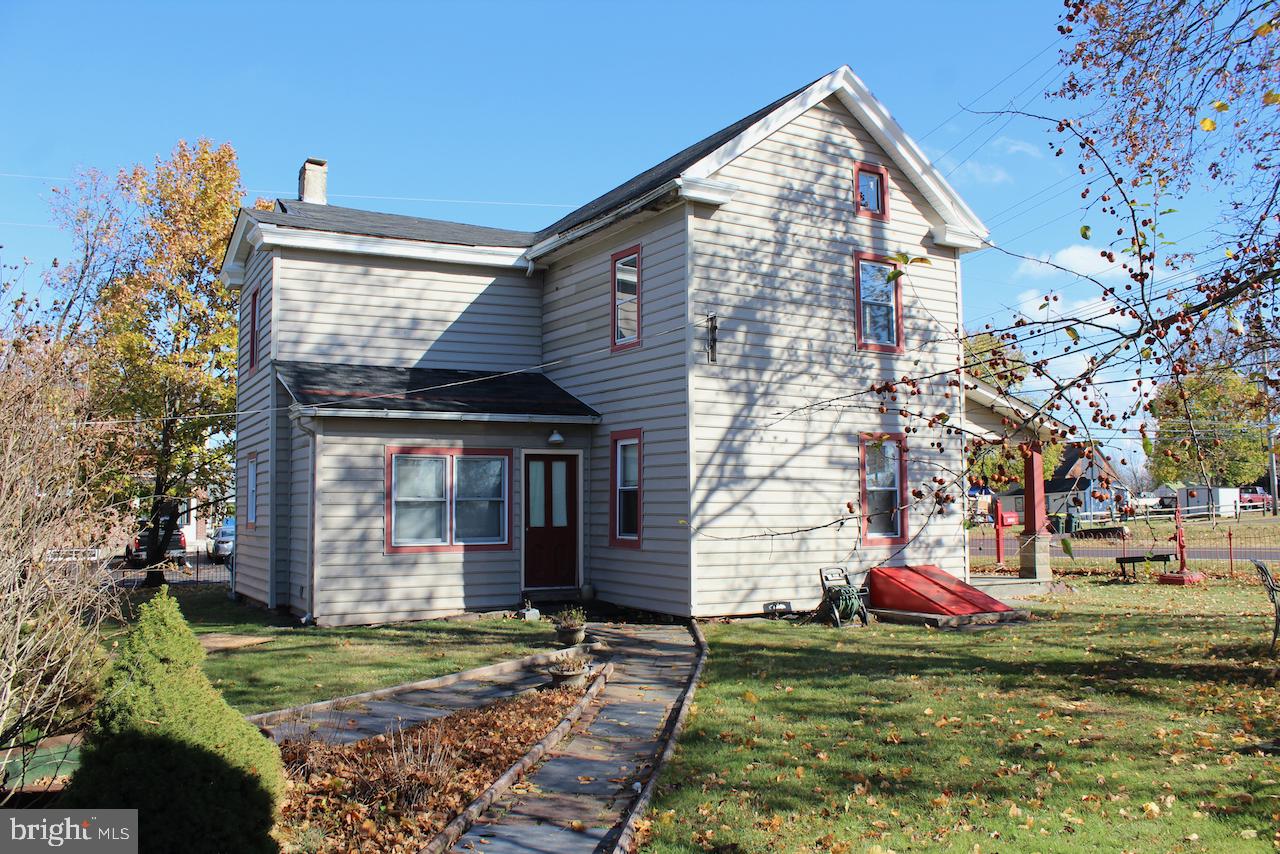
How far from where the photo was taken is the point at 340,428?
14.9 metres

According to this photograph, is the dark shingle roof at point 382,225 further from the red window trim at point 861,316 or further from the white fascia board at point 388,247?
the red window trim at point 861,316

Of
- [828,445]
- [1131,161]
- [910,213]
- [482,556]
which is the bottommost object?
[482,556]

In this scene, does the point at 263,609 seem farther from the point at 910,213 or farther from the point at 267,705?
the point at 910,213

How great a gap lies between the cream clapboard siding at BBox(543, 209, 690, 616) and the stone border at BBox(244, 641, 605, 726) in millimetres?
2609

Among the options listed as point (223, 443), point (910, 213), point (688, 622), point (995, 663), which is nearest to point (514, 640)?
point (688, 622)

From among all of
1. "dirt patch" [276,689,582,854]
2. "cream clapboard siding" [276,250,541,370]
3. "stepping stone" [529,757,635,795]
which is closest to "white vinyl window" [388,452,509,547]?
"cream clapboard siding" [276,250,541,370]

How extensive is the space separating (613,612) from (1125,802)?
32.8 feet

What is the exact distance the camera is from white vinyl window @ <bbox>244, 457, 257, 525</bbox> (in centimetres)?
1831

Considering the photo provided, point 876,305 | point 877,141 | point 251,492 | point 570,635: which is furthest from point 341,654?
point 877,141

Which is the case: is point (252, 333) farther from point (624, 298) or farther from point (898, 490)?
point (898, 490)

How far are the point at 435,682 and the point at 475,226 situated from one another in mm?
13180

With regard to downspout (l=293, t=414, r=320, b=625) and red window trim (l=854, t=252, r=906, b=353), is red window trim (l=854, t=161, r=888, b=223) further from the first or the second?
downspout (l=293, t=414, r=320, b=625)

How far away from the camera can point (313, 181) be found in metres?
21.0

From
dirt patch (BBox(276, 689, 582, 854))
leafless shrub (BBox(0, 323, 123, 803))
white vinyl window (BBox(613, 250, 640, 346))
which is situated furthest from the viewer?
white vinyl window (BBox(613, 250, 640, 346))
